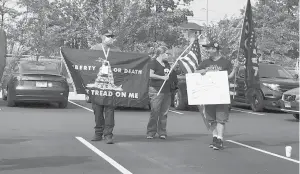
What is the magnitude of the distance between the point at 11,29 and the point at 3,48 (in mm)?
19764

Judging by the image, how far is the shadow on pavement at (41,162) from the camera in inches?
273

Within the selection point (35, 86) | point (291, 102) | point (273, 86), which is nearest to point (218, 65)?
point (291, 102)

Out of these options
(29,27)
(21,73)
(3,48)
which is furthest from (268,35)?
(3,48)

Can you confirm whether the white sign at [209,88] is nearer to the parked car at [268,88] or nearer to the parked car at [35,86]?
the parked car at [35,86]

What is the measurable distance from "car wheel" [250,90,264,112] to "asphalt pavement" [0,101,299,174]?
3355 millimetres

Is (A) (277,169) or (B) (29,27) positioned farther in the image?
(B) (29,27)

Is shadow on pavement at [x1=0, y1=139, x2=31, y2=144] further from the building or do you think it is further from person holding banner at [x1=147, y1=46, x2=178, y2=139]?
the building

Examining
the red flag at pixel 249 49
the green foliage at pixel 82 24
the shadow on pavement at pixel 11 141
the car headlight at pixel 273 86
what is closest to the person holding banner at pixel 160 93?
the red flag at pixel 249 49

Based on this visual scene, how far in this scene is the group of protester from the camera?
8.98 m

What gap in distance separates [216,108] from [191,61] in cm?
128

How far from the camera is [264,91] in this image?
1758 centimetres

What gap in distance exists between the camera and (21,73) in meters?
15.9

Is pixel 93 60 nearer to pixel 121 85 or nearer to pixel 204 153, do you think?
pixel 121 85

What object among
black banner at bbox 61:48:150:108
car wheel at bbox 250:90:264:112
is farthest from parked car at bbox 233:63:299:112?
black banner at bbox 61:48:150:108
